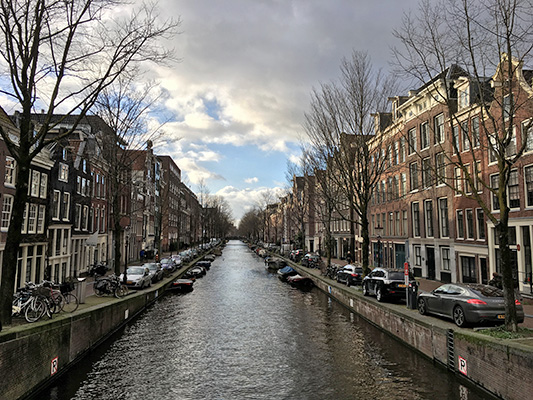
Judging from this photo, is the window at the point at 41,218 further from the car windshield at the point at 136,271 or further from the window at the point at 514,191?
the window at the point at 514,191

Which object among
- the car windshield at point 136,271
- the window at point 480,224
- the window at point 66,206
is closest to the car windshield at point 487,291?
the window at point 480,224

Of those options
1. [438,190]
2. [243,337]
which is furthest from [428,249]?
[243,337]

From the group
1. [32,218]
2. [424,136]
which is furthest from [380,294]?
[32,218]

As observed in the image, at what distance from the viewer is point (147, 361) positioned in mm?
13773

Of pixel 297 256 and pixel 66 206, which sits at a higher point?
pixel 66 206

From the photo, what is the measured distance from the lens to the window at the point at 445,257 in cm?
3001

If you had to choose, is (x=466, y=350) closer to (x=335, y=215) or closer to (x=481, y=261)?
(x=481, y=261)

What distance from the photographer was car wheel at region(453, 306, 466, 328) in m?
12.8

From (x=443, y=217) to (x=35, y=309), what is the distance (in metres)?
28.9

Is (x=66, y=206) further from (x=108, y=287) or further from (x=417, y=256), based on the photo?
(x=417, y=256)

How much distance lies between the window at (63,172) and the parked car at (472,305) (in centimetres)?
2829

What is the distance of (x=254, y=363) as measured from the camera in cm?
1360

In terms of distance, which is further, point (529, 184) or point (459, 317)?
point (529, 184)

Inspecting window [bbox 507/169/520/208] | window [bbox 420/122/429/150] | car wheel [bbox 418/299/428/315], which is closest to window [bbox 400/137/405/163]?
window [bbox 420/122/429/150]
